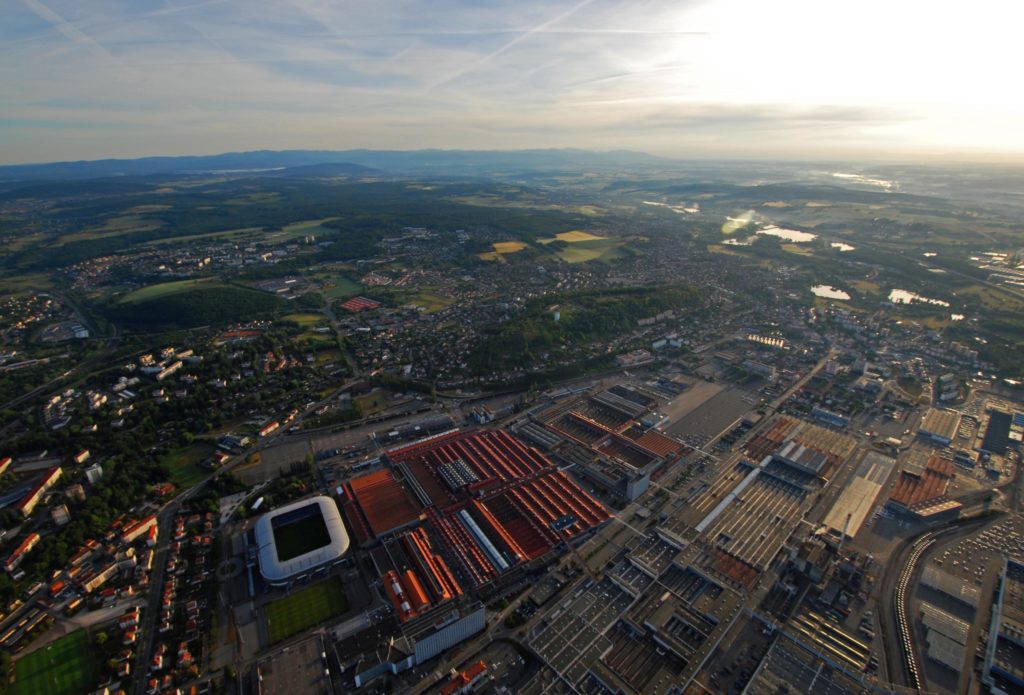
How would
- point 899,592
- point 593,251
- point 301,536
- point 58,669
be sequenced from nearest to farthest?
point 58,669 → point 899,592 → point 301,536 → point 593,251

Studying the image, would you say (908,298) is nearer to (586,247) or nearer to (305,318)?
(586,247)

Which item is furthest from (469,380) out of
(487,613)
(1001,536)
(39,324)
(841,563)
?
(39,324)

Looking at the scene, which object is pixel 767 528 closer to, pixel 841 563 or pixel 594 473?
pixel 841 563

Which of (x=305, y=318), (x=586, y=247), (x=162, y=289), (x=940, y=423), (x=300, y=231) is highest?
(x=300, y=231)

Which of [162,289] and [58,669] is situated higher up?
[162,289]

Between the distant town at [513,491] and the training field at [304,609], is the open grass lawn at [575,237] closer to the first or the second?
the distant town at [513,491]

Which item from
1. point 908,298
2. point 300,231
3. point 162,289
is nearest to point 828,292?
point 908,298

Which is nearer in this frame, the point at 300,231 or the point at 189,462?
the point at 189,462
